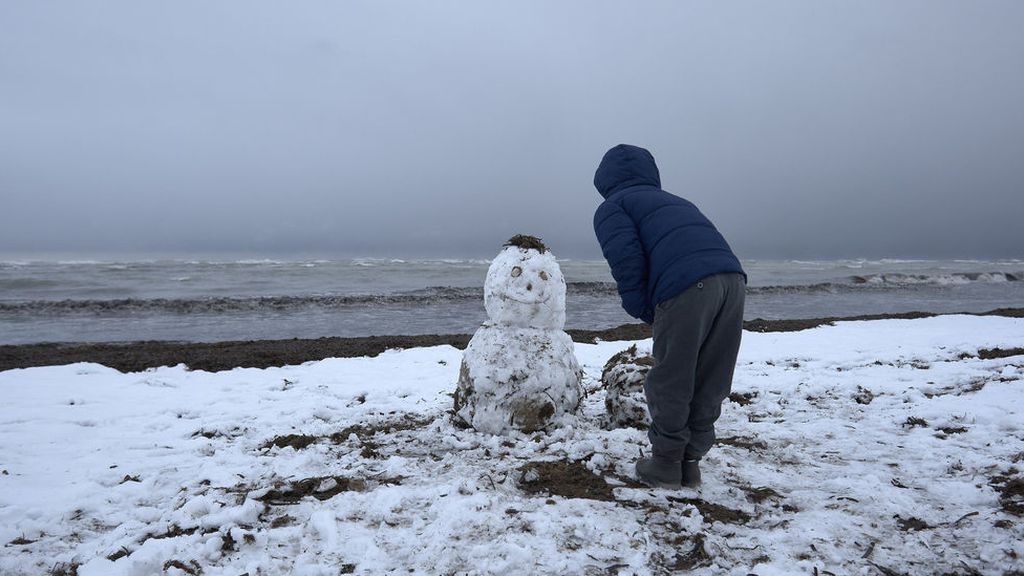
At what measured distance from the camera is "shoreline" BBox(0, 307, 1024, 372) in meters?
8.61

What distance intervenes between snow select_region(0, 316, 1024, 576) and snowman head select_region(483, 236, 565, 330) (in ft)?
3.24

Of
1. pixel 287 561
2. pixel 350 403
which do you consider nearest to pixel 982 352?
pixel 350 403

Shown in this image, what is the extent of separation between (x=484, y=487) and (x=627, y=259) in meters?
1.73

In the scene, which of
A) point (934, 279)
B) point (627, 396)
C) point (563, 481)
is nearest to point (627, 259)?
point (563, 481)

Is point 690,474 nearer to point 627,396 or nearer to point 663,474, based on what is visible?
point 663,474

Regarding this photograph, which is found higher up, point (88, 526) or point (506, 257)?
point (506, 257)

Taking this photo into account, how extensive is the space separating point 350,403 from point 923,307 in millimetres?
23918

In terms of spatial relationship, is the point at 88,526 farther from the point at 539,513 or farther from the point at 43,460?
the point at 539,513

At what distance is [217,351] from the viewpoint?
977 centimetres

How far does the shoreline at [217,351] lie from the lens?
8.61 metres

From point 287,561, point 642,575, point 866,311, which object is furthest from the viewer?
point 866,311

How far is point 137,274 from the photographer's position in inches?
1291

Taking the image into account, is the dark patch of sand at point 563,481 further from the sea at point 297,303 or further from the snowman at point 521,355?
the sea at point 297,303

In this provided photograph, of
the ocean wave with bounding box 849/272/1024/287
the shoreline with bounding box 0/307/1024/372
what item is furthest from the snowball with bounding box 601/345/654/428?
the ocean wave with bounding box 849/272/1024/287
